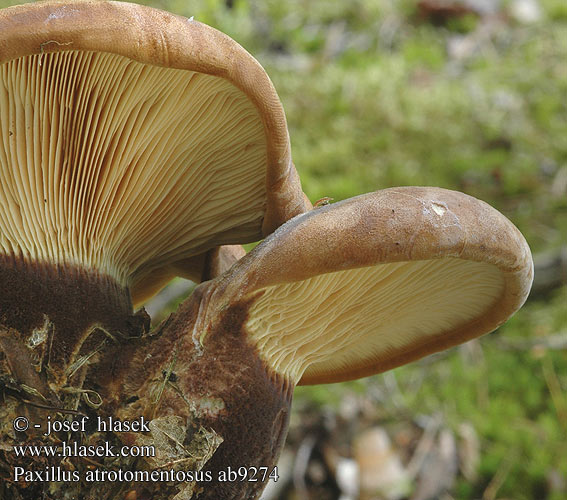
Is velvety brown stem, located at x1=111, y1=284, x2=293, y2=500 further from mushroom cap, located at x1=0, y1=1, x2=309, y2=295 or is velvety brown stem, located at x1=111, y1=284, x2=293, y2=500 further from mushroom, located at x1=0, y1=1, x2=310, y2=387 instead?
mushroom cap, located at x1=0, y1=1, x2=309, y2=295

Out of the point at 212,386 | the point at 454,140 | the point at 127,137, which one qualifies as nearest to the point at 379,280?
the point at 212,386

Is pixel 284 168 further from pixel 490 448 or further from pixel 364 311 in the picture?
pixel 490 448

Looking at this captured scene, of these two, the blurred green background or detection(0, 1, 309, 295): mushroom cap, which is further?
the blurred green background

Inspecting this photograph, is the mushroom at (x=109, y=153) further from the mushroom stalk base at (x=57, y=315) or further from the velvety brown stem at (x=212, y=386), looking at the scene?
the velvety brown stem at (x=212, y=386)

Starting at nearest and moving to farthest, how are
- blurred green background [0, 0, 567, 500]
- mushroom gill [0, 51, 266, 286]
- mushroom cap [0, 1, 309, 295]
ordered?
1. mushroom cap [0, 1, 309, 295]
2. mushroom gill [0, 51, 266, 286]
3. blurred green background [0, 0, 567, 500]

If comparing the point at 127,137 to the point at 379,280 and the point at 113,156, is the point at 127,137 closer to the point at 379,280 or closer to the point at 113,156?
the point at 113,156

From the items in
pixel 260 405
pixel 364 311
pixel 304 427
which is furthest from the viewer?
pixel 304 427

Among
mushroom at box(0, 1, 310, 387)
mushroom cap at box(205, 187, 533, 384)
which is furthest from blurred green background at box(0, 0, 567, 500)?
mushroom at box(0, 1, 310, 387)

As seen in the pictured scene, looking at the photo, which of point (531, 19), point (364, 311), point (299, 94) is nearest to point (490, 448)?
point (364, 311)
